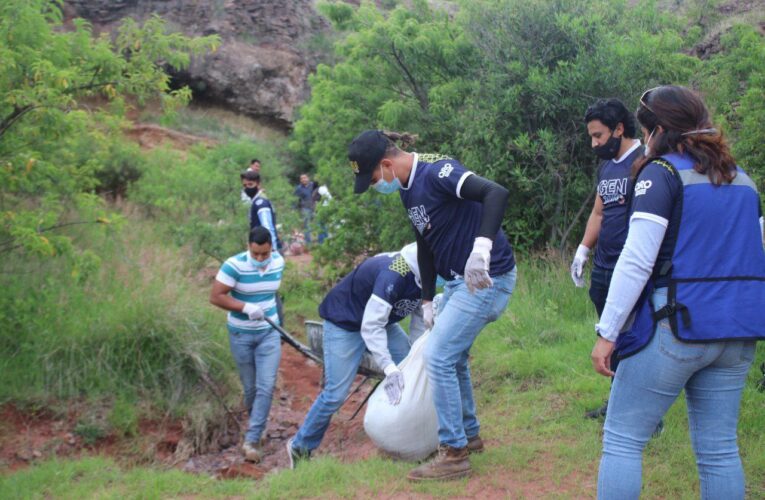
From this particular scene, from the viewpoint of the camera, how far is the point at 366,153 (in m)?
4.40

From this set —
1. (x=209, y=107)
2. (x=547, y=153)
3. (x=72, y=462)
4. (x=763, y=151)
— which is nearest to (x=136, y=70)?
(x=72, y=462)

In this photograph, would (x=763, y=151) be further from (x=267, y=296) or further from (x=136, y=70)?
(x=136, y=70)

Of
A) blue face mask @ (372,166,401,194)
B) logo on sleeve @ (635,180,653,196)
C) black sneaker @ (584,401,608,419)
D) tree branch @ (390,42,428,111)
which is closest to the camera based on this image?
logo on sleeve @ (635,180,653,196)

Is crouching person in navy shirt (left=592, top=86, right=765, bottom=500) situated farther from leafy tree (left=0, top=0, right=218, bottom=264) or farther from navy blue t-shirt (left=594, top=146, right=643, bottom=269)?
leafy tree (left=0, top=0, right=218, bottom=264)

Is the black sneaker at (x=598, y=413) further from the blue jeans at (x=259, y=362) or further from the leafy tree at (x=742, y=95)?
the leafy tree at (x=742, y=95)

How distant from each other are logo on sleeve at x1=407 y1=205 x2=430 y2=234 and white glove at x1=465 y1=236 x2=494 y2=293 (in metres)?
0.51

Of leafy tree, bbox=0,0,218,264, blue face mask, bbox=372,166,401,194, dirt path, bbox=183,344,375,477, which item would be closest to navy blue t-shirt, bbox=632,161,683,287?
blue face mask, bbox=372,166,401,194

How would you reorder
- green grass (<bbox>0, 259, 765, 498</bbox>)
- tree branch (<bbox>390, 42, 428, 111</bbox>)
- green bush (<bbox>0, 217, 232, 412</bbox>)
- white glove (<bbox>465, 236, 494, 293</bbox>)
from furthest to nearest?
tree branch (<bbox>390, 42, 428, 111</bbox>) → green bush (<bbox>0, 217, 232, 412</bbox>) → green grass (<bbox>0, 259, 765, 498</bbox>) → white glove (<bbox>465, 236, 494, 293</bbox>)

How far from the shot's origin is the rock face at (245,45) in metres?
24.0

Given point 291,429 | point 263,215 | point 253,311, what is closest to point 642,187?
point 253,311

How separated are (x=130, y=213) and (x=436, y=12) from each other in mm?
6628

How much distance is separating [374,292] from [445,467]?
1212 mm

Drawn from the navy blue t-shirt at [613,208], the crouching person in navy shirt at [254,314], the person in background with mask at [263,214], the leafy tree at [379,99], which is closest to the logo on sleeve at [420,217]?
the navy blue t-shirt at [613,208]

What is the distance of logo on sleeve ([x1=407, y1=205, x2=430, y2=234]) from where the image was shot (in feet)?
14.1
